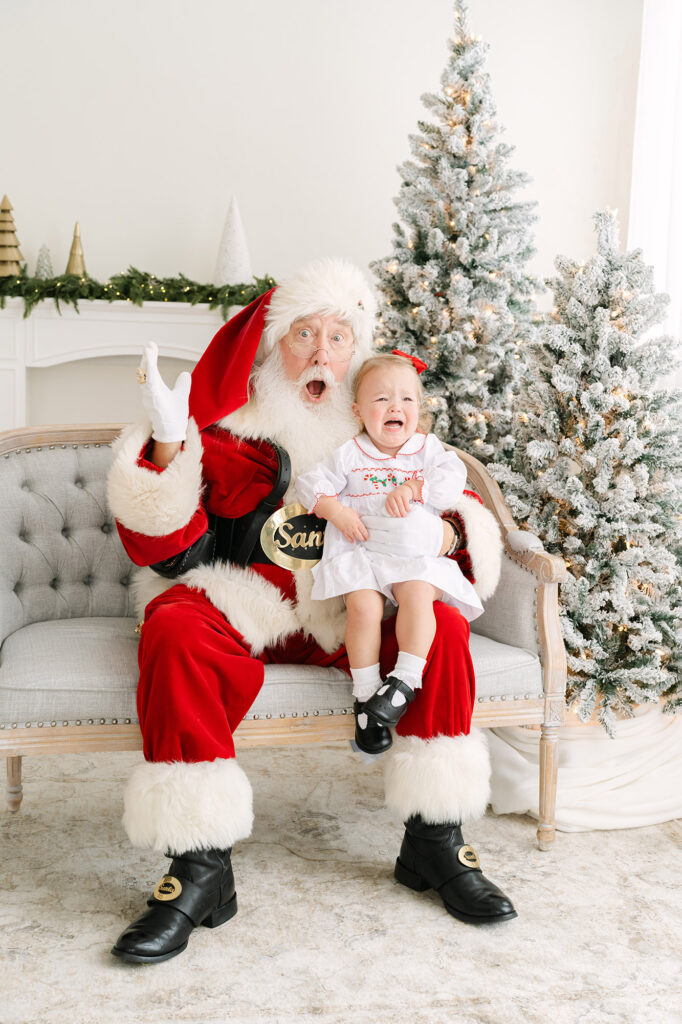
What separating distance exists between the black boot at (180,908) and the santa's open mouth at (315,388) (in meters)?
1.22

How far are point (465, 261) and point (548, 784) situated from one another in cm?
193

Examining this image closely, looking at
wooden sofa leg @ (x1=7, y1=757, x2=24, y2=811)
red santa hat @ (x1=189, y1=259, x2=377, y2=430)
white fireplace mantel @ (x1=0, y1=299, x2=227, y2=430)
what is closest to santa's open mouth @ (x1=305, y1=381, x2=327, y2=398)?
red santa hat @ (x1=189, y1=259, x2=377, y2=430)

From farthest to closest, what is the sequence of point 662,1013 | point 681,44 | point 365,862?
point 681,44 → point 365,862 → point 662,1013

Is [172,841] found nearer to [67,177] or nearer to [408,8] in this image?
[67,177]

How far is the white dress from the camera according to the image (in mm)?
2305

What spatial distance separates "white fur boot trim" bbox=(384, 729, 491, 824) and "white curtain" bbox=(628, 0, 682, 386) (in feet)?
7.64

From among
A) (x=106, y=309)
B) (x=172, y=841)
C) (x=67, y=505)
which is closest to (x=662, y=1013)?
(x=172, y=841)

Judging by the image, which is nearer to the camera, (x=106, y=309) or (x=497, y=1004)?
(x=497, y=1004)

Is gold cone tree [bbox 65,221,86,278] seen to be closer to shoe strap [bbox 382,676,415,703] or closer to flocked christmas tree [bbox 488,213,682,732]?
flocked christmas tree [bbox 488,213,682,732]

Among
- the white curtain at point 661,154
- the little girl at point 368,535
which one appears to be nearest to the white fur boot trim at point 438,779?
the little girl at point 368,535

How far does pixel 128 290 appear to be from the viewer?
15.9ft

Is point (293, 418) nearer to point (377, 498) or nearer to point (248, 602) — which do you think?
point (377, 498)

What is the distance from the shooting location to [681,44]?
13.2 feet

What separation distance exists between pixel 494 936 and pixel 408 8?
4689mm
